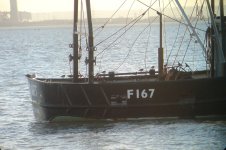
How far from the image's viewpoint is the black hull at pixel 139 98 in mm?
27438

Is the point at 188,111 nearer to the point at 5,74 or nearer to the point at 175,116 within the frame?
the point at 175,116

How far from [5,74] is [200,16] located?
43.2m

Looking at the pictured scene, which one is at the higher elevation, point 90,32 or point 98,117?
point 90,32

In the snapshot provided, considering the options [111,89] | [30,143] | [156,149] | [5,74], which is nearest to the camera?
[156,149]

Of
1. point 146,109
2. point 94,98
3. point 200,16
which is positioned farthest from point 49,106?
point 200,16

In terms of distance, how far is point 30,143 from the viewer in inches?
1021

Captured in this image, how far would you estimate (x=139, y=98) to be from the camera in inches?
1089

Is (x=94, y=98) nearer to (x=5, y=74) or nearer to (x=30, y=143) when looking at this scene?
(x=30, y=143)

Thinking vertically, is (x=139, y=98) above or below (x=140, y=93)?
below

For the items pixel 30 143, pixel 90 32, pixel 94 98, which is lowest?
pixel 30 143

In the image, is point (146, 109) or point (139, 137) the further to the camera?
point (146, 109)

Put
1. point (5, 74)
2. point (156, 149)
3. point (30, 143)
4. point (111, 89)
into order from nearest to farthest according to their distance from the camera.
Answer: point (156, 149) < point (30, 143) < point (111, 89) < point (5, 74)

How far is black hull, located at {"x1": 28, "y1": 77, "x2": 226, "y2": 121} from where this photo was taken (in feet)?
90.0

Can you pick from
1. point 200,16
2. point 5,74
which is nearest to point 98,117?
point 200,16
